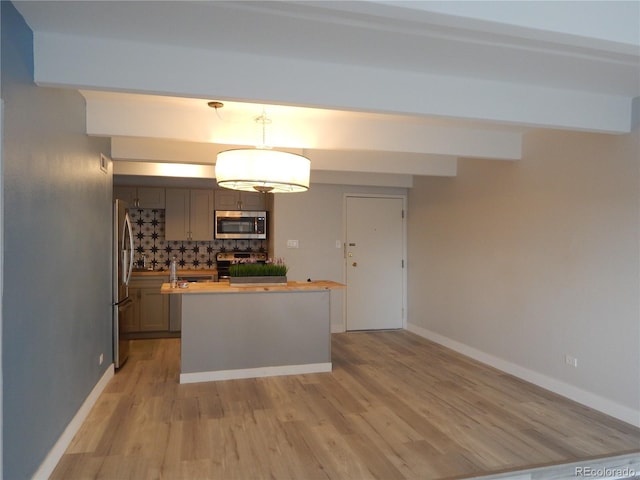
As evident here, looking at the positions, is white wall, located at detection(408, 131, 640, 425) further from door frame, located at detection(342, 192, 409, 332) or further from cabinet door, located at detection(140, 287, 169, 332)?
cabinet door, located at detection(140, 287, 169, 332)

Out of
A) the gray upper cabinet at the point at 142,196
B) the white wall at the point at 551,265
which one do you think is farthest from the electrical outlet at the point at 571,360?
the gray upper cabinet at the point at 142,196

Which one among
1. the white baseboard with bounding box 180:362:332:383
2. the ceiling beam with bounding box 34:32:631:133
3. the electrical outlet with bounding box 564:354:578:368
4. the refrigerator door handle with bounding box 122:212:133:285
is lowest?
Result: the white baseboard with bounding box 180:362:332:383

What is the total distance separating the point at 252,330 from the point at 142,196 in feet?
10.0

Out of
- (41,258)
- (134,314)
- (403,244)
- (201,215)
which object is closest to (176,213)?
(201,215)

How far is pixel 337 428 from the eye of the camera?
3119mm

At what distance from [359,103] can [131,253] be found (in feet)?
10.3

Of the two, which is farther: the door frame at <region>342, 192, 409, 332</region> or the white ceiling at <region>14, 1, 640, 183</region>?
the door frame at <region>342, 192, 409, 332</region>

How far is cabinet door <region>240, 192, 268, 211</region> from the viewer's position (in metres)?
6.50

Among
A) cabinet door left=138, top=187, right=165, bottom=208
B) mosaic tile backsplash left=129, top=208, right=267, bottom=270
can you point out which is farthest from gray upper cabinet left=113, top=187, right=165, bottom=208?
mosaic tile backsplash left=129, top=208, right=267, bottom=270

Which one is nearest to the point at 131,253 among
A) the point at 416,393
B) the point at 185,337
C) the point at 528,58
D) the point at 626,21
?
the point at 185,337

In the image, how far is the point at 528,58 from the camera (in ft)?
8.18

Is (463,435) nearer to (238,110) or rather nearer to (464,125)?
(464,125)

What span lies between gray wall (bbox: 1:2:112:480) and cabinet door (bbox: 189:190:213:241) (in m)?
2.75

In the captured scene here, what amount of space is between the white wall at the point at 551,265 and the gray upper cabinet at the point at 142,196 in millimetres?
3908
